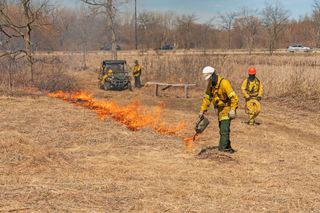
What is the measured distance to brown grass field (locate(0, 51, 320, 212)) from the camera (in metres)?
4.87

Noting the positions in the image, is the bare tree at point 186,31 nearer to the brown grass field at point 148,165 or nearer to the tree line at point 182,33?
the tree line at point 182,33

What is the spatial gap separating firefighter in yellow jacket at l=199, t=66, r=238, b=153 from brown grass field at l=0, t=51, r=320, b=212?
65 cm

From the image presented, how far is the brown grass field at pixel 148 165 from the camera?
4.87m

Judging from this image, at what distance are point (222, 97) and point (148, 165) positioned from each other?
200cm

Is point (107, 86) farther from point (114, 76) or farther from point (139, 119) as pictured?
point (139, 119)

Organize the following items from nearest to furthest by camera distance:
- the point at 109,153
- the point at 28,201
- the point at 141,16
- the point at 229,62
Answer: the point at 28,201, the point at 109,153, the point at 229,62, the point at 141,16

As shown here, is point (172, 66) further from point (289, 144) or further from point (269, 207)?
point (269, 207)

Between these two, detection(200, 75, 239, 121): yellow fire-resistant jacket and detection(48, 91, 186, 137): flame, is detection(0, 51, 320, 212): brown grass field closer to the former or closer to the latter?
detection(48, 91, 186, 137): flame

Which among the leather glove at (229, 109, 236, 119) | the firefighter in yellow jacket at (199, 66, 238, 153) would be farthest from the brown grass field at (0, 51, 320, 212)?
the leather glove at (229, 109, 236, 119)

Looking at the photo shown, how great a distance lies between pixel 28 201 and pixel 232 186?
3064 mm

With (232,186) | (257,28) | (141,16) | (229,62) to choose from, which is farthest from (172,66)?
(141,16)

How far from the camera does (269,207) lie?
479 cm

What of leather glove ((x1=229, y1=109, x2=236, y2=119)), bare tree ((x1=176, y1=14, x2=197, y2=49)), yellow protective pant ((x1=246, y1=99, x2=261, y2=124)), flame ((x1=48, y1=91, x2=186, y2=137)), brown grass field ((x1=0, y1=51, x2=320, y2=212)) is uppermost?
bare tree ((x1=176, y1=14, x2=197, y2=49))

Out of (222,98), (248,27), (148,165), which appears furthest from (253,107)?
(248,27)
